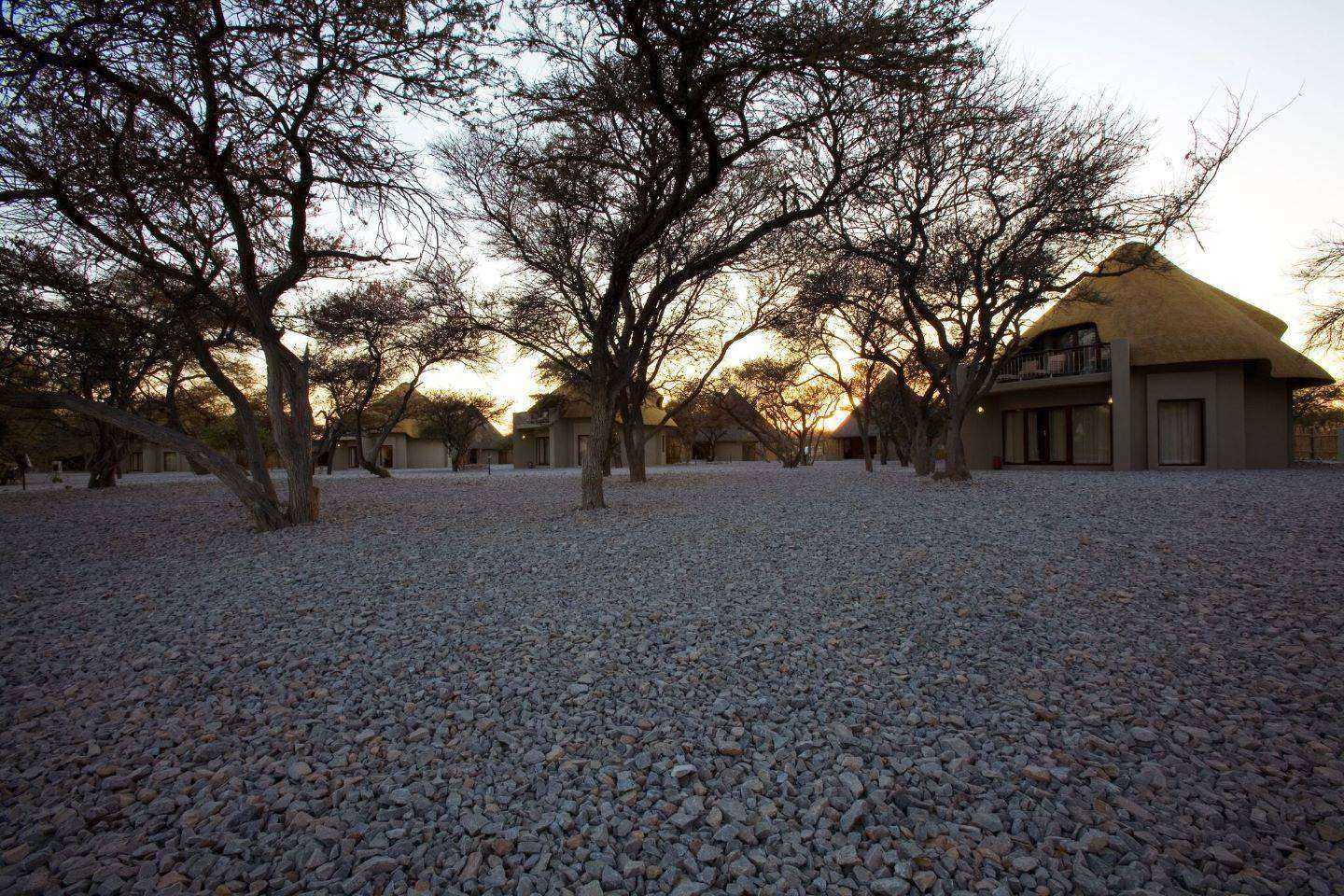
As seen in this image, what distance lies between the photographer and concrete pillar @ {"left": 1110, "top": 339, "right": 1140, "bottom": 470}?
56.1 ft

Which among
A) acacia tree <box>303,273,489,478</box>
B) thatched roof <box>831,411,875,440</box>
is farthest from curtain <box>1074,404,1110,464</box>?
thatched roof <box>831,411,875,440</box>

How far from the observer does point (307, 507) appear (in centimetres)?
908

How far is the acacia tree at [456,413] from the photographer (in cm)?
3281

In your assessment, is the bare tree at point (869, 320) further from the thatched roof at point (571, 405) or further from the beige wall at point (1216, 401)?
the thatched roof at point (571, 405)

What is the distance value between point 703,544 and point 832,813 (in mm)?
4525

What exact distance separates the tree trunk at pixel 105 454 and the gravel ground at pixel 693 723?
1504 centimetres

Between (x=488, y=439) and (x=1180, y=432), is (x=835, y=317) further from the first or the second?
(x=488, y=439)

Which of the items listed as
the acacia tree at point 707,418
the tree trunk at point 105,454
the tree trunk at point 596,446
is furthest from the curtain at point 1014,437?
the tree trunk at point 105,454

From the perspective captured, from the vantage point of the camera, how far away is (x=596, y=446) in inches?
397

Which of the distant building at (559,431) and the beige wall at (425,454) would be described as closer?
the distant building at (559,431)

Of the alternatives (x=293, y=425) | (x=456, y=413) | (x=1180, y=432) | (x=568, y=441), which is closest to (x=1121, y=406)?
(x=1180, y=432)

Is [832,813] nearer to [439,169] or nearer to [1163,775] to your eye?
[1163,775]

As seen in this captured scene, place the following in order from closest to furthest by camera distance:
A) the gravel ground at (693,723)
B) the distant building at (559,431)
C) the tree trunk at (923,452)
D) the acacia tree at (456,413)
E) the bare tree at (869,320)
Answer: the gravel ground at (693,723) < the bare tree at (869,320) < the tree trunk at (923,452) < the distant building at (559,431) < the acacia tree at (456,413)

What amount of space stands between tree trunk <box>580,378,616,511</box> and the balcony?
13.3 meters
